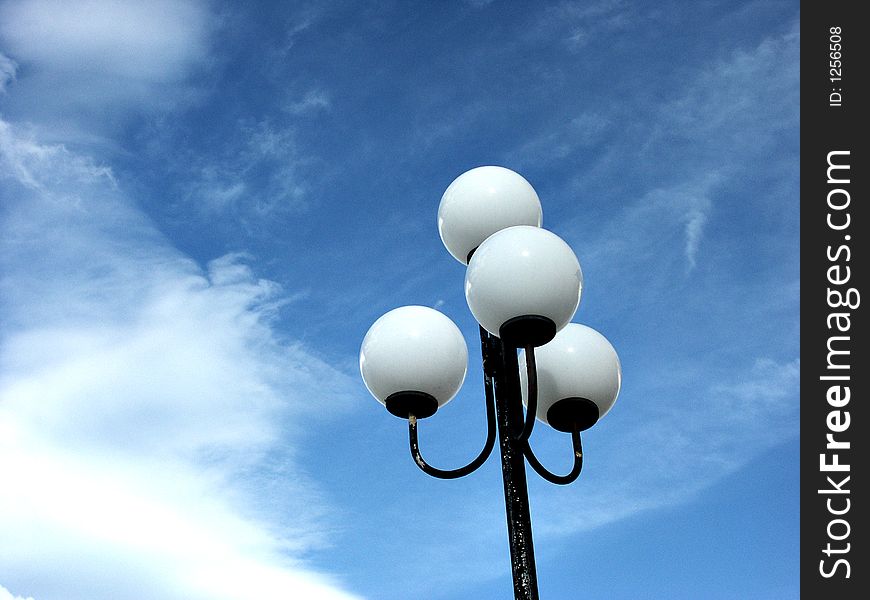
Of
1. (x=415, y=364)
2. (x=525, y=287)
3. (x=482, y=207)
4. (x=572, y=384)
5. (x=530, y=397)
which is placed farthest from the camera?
(x=482, y=207)

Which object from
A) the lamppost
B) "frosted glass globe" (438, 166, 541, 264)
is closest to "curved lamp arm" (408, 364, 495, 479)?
the lamppost

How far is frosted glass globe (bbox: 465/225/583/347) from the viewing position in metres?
3.08

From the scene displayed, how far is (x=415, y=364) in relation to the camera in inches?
136

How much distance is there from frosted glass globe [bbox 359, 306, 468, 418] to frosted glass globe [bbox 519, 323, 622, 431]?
375mm

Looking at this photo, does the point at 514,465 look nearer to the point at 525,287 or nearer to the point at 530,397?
the point at 530,397

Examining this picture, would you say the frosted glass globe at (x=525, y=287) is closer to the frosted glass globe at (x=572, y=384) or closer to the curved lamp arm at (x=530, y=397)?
the curved lamp arm at (x=530, y=397)

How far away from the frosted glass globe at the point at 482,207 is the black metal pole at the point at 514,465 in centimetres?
69

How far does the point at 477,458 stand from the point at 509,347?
1.57ft

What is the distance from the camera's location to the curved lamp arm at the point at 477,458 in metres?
3.31

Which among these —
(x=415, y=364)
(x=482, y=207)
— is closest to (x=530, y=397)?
(x=415, y=364)
